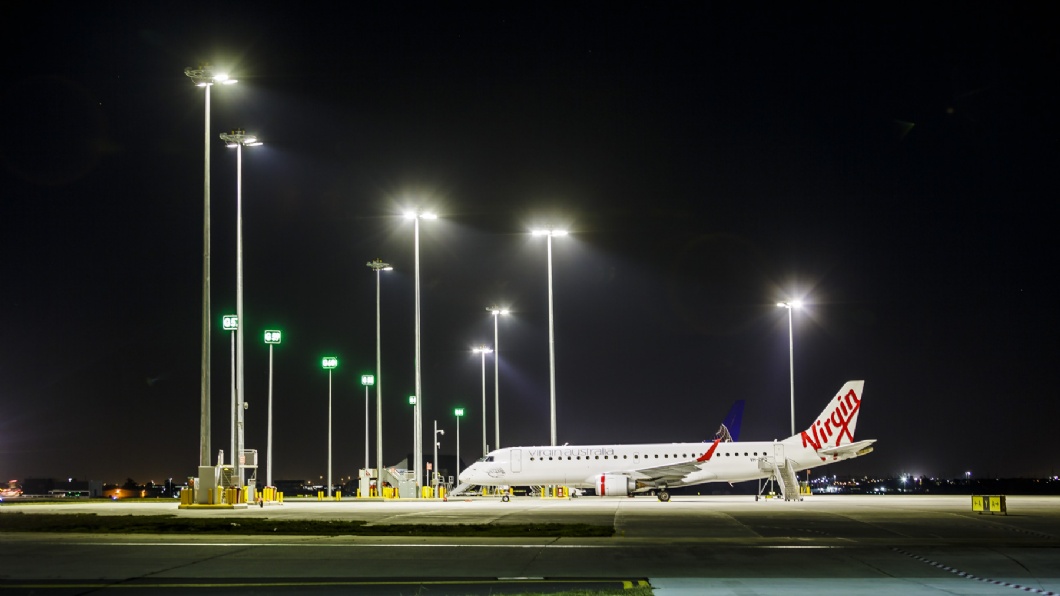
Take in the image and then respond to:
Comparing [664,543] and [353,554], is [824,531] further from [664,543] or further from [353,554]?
[353,554]

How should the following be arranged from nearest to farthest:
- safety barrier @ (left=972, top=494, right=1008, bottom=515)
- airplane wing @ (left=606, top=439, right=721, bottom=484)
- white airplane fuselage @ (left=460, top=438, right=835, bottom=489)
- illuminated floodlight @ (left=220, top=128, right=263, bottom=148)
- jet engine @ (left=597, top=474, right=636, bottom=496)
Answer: safety barrier @ (left=972, top=494, right=1008, bottom=515)
illuminated floodlight @ (left=220, top=128, right=263, bottom=148)
airplane wing @ (left=606, top=439, right=721, bottom=484)
jet engine @ (left=597, top=474, right=636, bottom=496)
white airplane fuselage @ (left=460, top=438, right=835, bottom=489)

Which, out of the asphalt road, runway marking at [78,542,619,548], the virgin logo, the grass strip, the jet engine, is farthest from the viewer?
the virgin logo

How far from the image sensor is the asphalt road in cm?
1379

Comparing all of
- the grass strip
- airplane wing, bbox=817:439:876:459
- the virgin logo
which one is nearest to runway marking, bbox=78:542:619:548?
the grass strip

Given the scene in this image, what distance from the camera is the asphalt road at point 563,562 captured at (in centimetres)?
1379

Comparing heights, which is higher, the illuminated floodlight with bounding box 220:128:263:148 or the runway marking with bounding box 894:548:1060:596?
the illuminated floodlight with bounding box 220:128:263:148

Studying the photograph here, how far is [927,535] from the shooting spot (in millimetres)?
23922

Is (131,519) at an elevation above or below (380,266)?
below

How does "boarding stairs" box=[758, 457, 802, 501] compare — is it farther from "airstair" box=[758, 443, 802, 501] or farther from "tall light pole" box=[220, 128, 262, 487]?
"tall light pole" box=[220, 128, 262, 487]

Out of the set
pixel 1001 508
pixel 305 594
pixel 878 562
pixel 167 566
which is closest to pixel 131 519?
pixel 167 566

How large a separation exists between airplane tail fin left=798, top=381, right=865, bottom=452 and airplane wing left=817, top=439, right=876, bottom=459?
0.97ft

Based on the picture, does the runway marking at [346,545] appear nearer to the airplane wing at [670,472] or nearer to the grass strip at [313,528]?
the grass strip at [313,528]

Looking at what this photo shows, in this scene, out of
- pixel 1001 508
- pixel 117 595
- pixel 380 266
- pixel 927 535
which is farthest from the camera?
pixel 380 266

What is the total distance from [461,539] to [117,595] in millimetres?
9777
